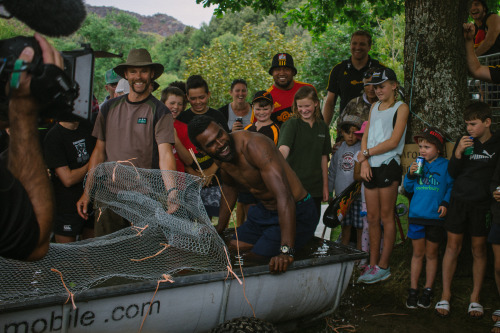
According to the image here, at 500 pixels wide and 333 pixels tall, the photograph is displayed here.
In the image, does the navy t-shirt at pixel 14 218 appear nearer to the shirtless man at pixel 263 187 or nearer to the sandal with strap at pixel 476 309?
the shirtless man at pixel 263 187

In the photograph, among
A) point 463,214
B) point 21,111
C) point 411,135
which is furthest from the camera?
point 411,135

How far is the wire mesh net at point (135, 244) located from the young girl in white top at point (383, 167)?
2108 mm

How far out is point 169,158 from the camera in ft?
14.8

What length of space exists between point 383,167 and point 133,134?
2.75 m

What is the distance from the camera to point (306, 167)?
5.42 metres

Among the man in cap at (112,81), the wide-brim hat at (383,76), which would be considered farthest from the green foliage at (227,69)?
the wide-brim hat at (383,76)

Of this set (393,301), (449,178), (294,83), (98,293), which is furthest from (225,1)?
(98,293)

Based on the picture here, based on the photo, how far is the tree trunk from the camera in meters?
5.40

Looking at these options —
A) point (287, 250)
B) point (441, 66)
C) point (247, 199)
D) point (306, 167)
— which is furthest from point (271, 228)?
point (441, 66)

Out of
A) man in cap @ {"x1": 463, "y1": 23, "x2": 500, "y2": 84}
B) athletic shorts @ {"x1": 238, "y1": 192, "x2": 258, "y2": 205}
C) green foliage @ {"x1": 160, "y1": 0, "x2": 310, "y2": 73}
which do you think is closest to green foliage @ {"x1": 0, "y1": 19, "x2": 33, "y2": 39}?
athletic shorts @ {"x1": 238, "y1": 192, "x2": 258, "y2": 205}

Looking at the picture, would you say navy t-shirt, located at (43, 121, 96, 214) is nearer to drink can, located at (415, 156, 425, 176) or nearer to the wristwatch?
the wristwatch

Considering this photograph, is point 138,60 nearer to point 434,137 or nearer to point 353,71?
point 353,71

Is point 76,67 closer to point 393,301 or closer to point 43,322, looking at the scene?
point 43,322

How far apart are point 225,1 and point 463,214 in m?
6.41
